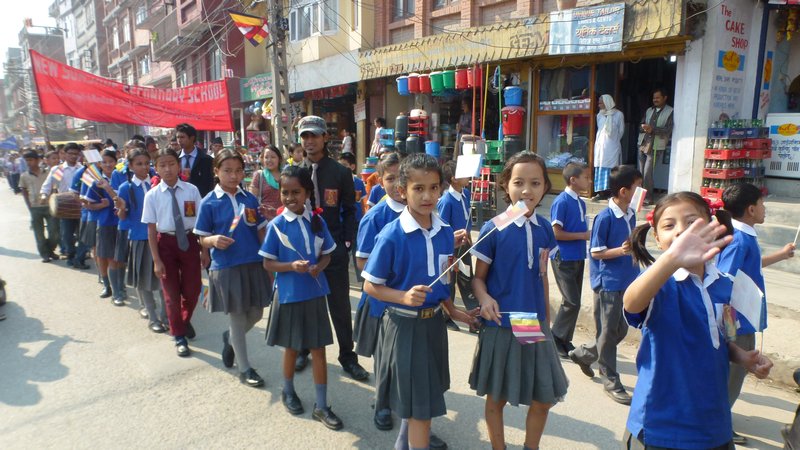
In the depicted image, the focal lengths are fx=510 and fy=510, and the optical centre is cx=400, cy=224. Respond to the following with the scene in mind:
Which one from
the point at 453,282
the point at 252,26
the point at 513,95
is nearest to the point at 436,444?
the point at 453,282

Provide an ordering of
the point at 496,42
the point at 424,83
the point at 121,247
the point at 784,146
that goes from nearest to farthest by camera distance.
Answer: the point at 121,247 → the point at 784,146 → the point at 496,42 → the point at 424,83

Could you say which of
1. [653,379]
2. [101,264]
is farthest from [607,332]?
[101,264]

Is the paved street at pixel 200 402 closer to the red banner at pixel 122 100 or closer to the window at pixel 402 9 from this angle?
the red banner at pixel 122 100

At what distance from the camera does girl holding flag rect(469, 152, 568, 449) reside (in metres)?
2.67

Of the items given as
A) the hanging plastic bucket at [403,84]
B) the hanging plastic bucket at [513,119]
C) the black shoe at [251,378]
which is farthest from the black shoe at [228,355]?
the hanging plastic bucket at [403,84]

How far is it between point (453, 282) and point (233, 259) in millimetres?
1759

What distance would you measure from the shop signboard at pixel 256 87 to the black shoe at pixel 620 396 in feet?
51.5

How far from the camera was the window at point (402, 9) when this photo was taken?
43.3 ft

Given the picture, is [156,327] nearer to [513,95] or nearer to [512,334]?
[512,334]

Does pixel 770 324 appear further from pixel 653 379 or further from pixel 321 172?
pixel 321 172

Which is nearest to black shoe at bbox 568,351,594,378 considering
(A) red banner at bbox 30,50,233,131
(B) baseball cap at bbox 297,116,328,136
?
(B) baseball cap at bbox 297,116,328,136

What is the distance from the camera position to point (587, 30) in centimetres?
844

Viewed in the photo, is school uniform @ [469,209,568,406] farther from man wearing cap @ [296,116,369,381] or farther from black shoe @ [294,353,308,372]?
black shoe @ [294,353,308,372]

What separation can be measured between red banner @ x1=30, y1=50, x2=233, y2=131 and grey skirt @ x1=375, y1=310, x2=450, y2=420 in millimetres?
8768
